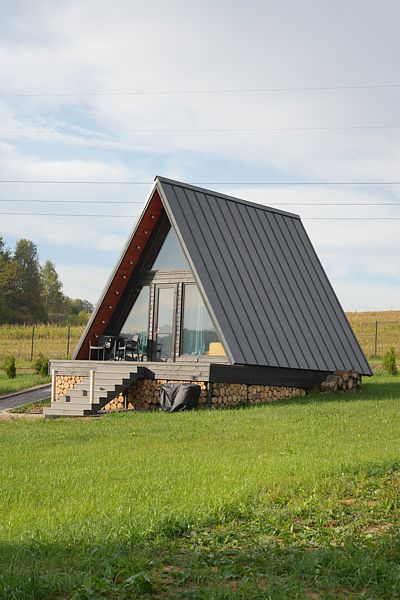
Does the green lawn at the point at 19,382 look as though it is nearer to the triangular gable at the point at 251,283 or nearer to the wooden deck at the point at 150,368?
the triangular gable at the point at 251,283

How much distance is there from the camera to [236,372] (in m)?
19.5

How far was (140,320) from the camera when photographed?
22.1m

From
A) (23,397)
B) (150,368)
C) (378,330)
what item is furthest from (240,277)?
(378,330)

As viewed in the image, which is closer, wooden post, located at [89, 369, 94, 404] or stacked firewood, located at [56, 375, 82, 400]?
wooden post, located at [89, 369, 94, 404]

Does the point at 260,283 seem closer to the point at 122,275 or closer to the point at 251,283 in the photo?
the point at 251,283

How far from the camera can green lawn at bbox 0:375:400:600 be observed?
6059mm

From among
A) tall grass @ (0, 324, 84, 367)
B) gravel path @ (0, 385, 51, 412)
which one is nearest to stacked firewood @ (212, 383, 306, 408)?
gravel path @ (0, 385, 51, 412)

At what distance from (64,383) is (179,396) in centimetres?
434

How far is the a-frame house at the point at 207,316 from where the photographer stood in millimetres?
19656

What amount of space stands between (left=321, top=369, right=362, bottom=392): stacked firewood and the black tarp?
3934mm

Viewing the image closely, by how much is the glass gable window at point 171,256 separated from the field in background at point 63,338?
18733 mm

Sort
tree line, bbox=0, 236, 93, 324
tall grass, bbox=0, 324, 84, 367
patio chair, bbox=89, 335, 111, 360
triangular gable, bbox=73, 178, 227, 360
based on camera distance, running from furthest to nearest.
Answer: tree line, bbox=0, 236, 93, 324
tall grass, bbox=0, 324, 84, 367
patio chair, bbox=89, 335, 111, 360
triangular gable, bbox=73, 178, 227, 360

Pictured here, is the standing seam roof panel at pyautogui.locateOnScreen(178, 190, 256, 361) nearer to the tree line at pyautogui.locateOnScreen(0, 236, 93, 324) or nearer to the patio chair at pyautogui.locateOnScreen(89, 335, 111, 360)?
the patio chair at pyautogui.locateOnScreen(89, 335, 111, 360)

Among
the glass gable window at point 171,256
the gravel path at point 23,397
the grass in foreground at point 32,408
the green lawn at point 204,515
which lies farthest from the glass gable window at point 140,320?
the green lawn at point 204,515
